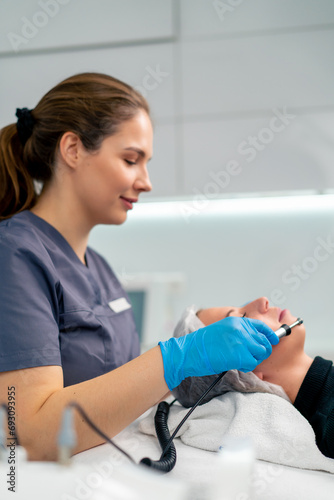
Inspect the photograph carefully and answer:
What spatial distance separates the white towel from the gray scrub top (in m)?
0.24

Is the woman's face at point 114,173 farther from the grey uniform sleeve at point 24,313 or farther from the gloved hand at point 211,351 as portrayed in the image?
the gloved hand at point 211,351

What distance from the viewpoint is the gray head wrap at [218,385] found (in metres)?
1.15

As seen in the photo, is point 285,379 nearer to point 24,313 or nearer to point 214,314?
point 214,314

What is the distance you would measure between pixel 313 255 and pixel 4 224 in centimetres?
189

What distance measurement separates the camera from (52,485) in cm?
60

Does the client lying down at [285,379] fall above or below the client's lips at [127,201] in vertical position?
below

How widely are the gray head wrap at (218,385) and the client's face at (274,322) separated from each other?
0.23 ft

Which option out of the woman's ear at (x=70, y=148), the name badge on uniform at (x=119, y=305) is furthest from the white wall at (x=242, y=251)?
the woman's ear at (x=70, y=148)

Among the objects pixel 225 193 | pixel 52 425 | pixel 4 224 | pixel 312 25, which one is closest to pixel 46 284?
pixel 4 224

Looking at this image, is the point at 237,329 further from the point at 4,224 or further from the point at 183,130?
the point at 183,130

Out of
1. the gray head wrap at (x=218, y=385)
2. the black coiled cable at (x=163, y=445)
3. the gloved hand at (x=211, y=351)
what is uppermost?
the gloved hand at (x=211, y=351)

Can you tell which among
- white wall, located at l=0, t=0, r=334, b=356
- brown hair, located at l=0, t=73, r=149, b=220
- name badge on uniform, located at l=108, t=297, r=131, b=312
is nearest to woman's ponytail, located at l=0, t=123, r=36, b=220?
brown hair, located at l=0, t=73, r=149, b=220

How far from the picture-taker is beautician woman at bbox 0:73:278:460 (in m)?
0.94

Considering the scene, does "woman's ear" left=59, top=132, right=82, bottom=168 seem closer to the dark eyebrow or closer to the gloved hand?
the dark eyebrow
